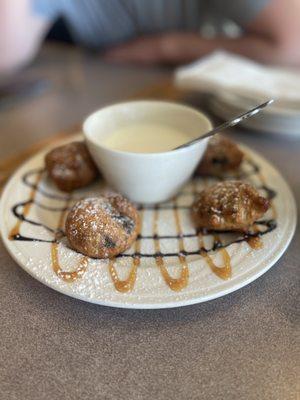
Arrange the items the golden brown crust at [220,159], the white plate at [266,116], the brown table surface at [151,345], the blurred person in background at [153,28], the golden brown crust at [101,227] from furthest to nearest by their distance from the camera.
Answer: the blurred person in background at [153,28] → the white plate at [266,116] → the golden brown crust at [220,159] → the golden brown crust at [101,227] → the brown table surface at [151,345]

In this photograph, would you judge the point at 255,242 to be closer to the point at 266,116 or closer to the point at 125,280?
the point at 125,280

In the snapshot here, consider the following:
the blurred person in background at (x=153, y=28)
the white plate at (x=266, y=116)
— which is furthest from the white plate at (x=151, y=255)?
the blurred person in background at (x=153, y=28)

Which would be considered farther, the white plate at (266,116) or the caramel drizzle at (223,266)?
the white plate at (266,116)

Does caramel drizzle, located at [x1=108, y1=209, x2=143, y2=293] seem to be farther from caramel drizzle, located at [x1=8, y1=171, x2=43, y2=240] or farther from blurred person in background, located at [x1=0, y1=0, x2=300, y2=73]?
blurred person in background, located at [x1=0, y1=0, x2=300, y2=73]

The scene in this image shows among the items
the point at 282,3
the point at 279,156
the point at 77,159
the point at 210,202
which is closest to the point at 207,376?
the point at 210,202

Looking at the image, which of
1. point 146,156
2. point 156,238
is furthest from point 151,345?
point 146,156

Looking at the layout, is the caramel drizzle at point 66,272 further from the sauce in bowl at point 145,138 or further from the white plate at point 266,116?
the white plate at point 266,116

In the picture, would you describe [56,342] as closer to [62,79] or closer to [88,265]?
[88,265]
